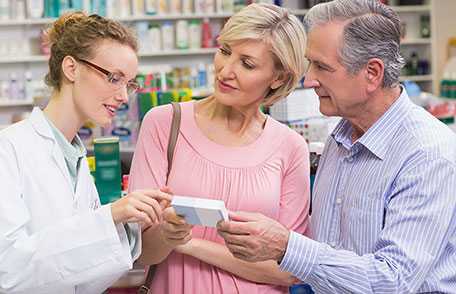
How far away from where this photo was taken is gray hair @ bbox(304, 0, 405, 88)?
77.6 inches

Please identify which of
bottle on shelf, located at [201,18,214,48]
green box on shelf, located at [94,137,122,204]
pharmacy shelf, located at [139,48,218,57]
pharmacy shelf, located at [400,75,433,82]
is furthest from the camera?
pharmacy shelf, located at [400,75,433,82]

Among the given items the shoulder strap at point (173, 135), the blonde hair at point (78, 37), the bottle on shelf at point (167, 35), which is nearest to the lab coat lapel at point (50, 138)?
the blonde hair at point (78, 37)

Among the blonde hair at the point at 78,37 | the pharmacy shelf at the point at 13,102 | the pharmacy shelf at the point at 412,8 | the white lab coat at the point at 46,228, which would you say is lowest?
the pharmacy shelf at the point at 13,102

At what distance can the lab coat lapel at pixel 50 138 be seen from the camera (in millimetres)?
1900

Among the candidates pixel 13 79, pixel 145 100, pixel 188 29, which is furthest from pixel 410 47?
pixel 145 100

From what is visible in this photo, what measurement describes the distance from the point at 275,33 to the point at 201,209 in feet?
2.32

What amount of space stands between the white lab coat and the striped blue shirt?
451mm

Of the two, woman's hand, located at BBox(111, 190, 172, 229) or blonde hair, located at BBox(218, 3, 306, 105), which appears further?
blonde hair, located at BBox(218, 3, 306, 105)

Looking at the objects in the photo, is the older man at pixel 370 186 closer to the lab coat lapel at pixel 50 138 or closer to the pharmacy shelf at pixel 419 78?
the lab coat lapel at pixel 50 138

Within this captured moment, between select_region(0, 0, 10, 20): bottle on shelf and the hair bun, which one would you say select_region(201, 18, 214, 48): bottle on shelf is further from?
the hair bun

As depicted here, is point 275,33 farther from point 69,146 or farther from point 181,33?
point 181,33

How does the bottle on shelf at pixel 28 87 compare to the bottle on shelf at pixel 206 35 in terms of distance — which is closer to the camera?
the bottle on shelf at pixel 28 87

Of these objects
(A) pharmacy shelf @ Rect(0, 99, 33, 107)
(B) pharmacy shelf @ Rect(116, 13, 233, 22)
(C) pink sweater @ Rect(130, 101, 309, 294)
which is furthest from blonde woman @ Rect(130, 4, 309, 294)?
(B) pharmacy shelf @ Rect(116, 13, 233, 22)

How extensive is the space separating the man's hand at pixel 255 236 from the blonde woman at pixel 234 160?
298mm
